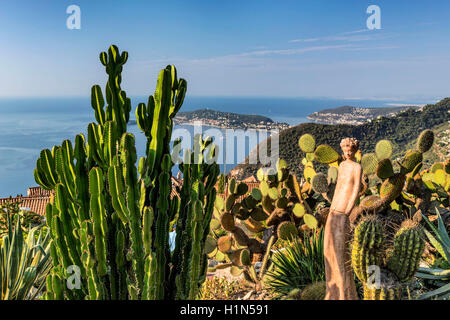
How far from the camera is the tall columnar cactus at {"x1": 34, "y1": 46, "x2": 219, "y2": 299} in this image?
3656 millimetres

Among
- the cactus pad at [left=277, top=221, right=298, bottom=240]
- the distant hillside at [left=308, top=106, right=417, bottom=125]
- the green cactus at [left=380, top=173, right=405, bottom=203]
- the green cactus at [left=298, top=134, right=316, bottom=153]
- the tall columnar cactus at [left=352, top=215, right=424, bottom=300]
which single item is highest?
the distant hillside at [left=308, top=106, right=417, bottom=125]

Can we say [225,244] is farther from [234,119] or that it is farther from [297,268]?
[234,119]

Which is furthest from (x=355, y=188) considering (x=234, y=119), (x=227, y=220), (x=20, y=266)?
(x=234, y=119)

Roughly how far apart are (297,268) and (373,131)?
23.8 m

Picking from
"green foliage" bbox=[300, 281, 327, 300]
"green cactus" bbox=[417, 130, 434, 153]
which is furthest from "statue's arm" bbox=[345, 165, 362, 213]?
"green cactus" bbox=[417, 130, 434, 153]

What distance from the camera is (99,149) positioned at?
150 inches

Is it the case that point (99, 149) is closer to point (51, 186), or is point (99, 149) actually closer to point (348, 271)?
point (51, 186)

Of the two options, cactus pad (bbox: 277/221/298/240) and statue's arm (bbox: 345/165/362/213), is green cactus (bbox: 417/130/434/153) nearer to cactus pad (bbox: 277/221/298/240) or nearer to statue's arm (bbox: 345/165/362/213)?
cactus pad (bbox: 277/221/298/240)

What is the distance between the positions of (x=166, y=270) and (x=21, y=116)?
146 metres

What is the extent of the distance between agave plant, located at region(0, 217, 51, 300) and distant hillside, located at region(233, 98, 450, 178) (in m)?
19.8

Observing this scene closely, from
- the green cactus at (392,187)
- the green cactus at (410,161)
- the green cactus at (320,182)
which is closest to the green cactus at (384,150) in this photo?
the green cactus at (410,161)

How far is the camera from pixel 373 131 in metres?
27.4

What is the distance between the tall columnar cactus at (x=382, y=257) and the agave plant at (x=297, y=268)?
101cm
